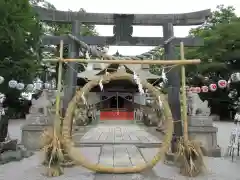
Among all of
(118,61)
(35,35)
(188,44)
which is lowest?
(118,61)

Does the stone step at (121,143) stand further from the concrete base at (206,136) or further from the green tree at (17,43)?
the green tree at (17,43)

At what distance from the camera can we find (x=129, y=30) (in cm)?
845

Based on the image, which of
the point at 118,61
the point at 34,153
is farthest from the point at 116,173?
the point at 34,153

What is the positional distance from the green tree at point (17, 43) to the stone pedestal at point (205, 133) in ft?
46.1

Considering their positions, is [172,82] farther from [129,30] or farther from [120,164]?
[120,164]

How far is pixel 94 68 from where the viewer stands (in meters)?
24.5

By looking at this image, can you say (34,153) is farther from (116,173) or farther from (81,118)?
(81,118)

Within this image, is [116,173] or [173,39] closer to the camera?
[116,173]

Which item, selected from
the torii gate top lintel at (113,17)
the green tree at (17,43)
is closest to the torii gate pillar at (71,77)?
the torii gate top lintel at (113,17)

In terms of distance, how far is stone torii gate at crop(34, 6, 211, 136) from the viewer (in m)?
7.96

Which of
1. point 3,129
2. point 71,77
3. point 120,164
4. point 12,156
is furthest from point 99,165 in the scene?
point 3,129

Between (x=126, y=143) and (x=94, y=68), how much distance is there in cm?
1487

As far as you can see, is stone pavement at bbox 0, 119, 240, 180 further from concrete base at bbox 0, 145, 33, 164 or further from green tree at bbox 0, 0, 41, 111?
green tree at bbox 0, 0, 41, 111

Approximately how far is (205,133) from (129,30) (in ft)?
12.9
